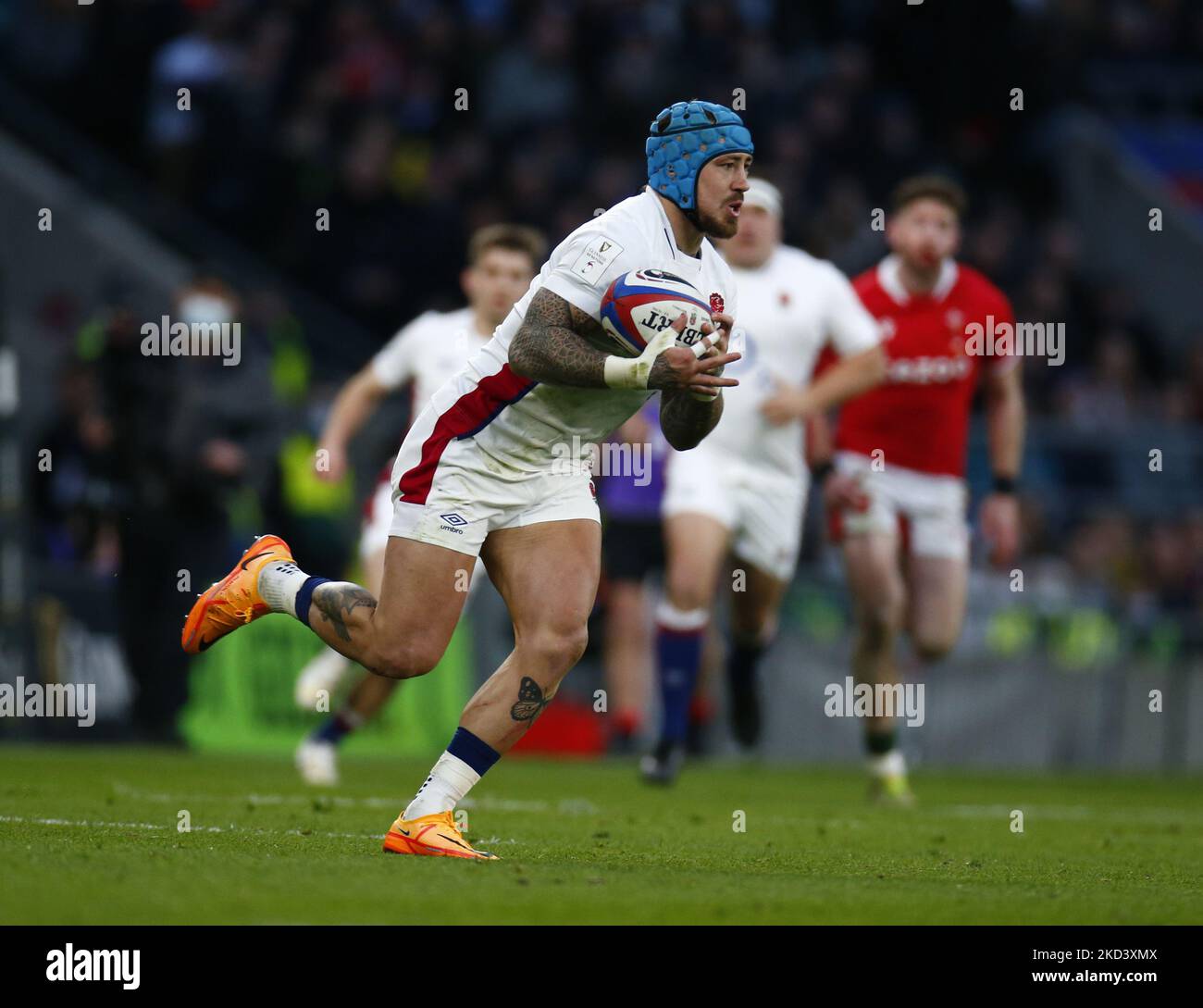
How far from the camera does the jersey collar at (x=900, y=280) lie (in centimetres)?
1155

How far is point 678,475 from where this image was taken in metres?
11.1

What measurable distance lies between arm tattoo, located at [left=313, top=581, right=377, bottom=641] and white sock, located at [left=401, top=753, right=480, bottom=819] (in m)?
0.59

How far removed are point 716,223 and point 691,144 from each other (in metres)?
0.27

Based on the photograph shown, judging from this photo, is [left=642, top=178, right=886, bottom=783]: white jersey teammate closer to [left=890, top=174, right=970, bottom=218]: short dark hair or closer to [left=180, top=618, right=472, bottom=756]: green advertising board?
[left=890, top=174, right=970, bottom=218]: short dark hair

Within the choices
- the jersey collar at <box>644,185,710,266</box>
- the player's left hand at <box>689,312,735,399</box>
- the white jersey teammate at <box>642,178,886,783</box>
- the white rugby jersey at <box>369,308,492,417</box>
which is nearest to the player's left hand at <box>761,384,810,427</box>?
the white jersey teammate at <box>642,178,886,783</box>

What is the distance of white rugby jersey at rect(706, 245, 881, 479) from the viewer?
11.2 metres

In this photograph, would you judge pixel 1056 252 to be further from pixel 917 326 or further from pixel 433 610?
pixel 433 610

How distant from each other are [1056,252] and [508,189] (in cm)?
707

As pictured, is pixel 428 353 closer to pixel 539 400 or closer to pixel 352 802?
pixel 352 802

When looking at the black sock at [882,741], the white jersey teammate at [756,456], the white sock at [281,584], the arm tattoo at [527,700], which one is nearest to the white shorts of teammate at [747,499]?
the white jersey teammate at [756,456]

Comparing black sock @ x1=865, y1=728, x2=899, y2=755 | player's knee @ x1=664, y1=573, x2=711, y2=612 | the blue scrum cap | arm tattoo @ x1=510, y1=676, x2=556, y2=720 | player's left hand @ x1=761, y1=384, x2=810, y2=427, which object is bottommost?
black sock @ x1=865, y1=728, x2=899, y2=755

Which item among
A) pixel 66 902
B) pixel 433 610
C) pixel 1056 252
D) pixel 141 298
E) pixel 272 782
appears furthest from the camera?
pixel 1056 252

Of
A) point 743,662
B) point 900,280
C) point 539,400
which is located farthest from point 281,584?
point 900,280
